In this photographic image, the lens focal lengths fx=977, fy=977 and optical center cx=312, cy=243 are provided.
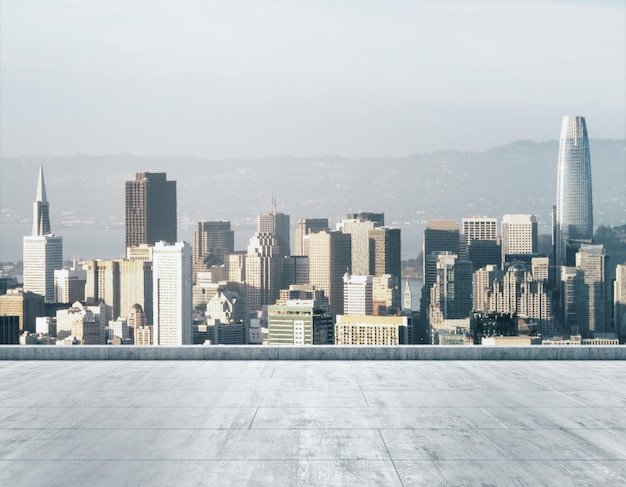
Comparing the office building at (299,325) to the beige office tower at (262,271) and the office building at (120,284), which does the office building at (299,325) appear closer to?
the office building at (120,284)

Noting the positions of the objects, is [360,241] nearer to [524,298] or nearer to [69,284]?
[524,298]

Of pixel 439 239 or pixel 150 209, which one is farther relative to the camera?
pixel 150 209

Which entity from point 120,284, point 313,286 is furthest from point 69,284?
point 313,286

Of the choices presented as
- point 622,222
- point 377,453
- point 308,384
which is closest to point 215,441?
point 377,453

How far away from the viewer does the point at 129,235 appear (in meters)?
153

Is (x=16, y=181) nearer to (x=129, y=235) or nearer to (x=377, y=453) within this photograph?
(x=129, y=235)

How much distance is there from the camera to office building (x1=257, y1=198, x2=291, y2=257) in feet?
505

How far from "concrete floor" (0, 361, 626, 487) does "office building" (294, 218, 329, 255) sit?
444 feet

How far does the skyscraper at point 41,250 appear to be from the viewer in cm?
13212

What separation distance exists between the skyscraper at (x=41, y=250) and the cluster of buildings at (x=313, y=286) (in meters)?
0.21

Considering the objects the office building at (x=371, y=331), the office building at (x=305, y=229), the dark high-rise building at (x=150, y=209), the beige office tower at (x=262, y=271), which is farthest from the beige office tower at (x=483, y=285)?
the dark high-rise building at (x=150, y=209)

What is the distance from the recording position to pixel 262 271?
5463 inches

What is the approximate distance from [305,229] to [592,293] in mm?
53834

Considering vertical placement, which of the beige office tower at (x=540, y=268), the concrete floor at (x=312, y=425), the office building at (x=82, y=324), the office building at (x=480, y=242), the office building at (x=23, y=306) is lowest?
the office building at (x=82, y=324)
